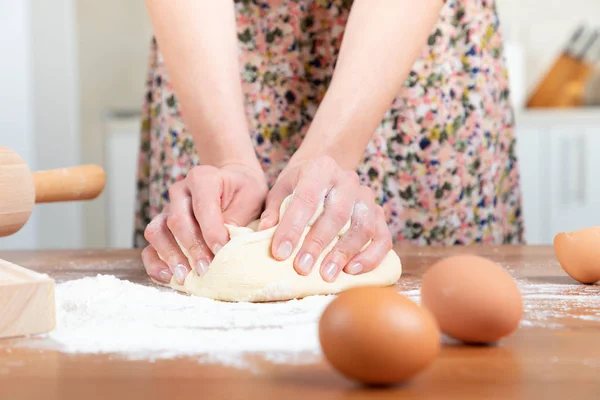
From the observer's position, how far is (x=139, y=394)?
0.47 m

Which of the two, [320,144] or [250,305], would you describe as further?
[320,144]

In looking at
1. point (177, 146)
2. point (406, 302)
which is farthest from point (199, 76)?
point (406, 302)

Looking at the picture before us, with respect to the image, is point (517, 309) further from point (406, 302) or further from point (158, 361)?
point (158, 361)

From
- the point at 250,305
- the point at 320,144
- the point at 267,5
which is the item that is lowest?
the point at 250,305

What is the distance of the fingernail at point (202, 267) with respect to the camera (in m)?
0.84

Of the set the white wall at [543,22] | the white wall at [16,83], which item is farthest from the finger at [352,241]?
the white wall at [543,22]

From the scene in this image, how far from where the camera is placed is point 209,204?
2.84 ft

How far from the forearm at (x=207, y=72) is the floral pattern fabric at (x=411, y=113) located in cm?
28

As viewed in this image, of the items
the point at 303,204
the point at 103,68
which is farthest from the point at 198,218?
the point at 103,68

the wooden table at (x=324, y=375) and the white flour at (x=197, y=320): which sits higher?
the wooden table at (x=324, y=375)

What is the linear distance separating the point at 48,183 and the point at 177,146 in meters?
0.43

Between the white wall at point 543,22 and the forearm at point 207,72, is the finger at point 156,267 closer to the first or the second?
the forearm at point 207,72

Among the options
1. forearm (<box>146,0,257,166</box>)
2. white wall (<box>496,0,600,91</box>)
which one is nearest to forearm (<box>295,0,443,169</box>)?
forearm (<box>146,0,257,166</box>)

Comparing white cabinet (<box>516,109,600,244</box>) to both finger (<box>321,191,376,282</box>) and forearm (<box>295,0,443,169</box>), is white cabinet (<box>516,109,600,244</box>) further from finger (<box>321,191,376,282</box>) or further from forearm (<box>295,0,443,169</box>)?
finger (<box>321,191,376,282</box>)
